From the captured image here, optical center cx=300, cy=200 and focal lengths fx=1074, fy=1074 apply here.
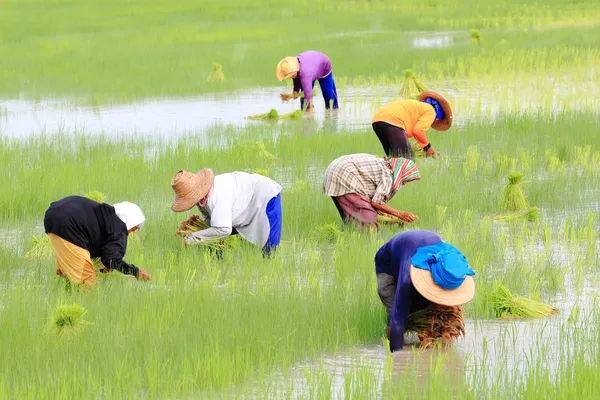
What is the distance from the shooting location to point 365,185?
6.67 metres

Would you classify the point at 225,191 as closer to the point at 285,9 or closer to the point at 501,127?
the point at 501,127

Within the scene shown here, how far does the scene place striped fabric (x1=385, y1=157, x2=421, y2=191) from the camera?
6.69 m

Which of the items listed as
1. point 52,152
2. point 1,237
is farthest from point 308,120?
point 1,237

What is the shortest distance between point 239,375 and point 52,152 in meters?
5.83

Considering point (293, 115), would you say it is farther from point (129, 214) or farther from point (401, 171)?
point (129, 214)

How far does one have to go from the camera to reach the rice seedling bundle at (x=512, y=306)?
4.90m

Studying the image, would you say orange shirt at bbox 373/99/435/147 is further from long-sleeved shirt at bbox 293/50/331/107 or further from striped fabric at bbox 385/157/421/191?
long-sleeved shirt at bbox 293/50/331/107

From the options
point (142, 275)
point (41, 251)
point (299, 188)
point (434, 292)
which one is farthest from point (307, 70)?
point (434, 292)

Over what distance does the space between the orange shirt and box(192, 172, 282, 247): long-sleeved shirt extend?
2.24 metres

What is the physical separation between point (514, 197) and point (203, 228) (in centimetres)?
215

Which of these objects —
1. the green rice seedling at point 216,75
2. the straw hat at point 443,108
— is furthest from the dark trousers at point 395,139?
the green rice seedling at point 216,75

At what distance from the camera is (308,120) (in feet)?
38.5

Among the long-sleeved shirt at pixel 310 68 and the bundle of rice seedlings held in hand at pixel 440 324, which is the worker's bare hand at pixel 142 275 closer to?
the bundle of rice seedlings held in hand at pixel 440 324

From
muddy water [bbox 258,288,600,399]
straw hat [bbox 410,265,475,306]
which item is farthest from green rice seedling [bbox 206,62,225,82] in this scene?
Result: straw hat [bbox 410,265,475,306]
